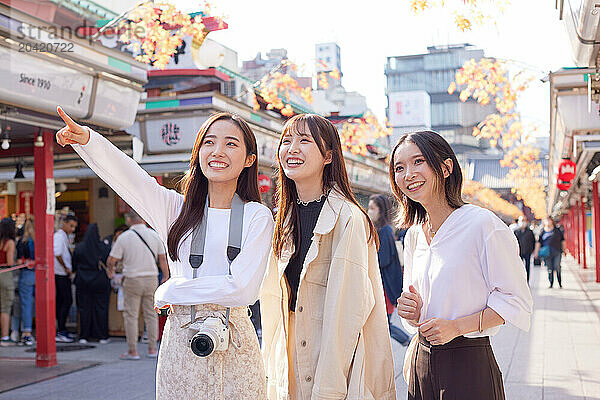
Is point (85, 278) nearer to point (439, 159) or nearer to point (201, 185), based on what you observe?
point (201, 185)

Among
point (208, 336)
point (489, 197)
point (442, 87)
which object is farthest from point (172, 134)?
point (442, 87)

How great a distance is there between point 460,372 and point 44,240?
6245 mm

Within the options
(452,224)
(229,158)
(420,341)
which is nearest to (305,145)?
(229,158)

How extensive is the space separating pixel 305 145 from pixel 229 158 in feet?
1.22

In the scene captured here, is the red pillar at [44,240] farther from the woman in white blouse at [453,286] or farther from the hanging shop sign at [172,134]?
→ the woman in white blouse at [453,286]

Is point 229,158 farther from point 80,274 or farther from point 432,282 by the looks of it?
point 80,274

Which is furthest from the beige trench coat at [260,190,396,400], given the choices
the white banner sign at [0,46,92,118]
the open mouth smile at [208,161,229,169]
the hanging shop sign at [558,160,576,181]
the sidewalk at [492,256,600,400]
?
the hanging shop sign at [558,160,576,181]

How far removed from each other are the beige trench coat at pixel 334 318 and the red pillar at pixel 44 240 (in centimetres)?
537

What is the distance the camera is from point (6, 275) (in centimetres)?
993

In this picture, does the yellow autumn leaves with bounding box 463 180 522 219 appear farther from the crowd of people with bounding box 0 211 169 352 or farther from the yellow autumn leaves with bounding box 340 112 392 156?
the crowd of people with bounding box 0 211 169 352

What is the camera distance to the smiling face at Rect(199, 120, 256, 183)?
9.66 feet

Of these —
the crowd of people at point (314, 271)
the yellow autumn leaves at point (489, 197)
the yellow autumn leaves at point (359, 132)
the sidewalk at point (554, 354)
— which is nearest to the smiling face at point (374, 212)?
the sidewalk at point (554, 354)

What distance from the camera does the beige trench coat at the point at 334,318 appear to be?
2846 mm

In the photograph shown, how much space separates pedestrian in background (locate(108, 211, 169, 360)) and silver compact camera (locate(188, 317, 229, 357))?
244 inches
